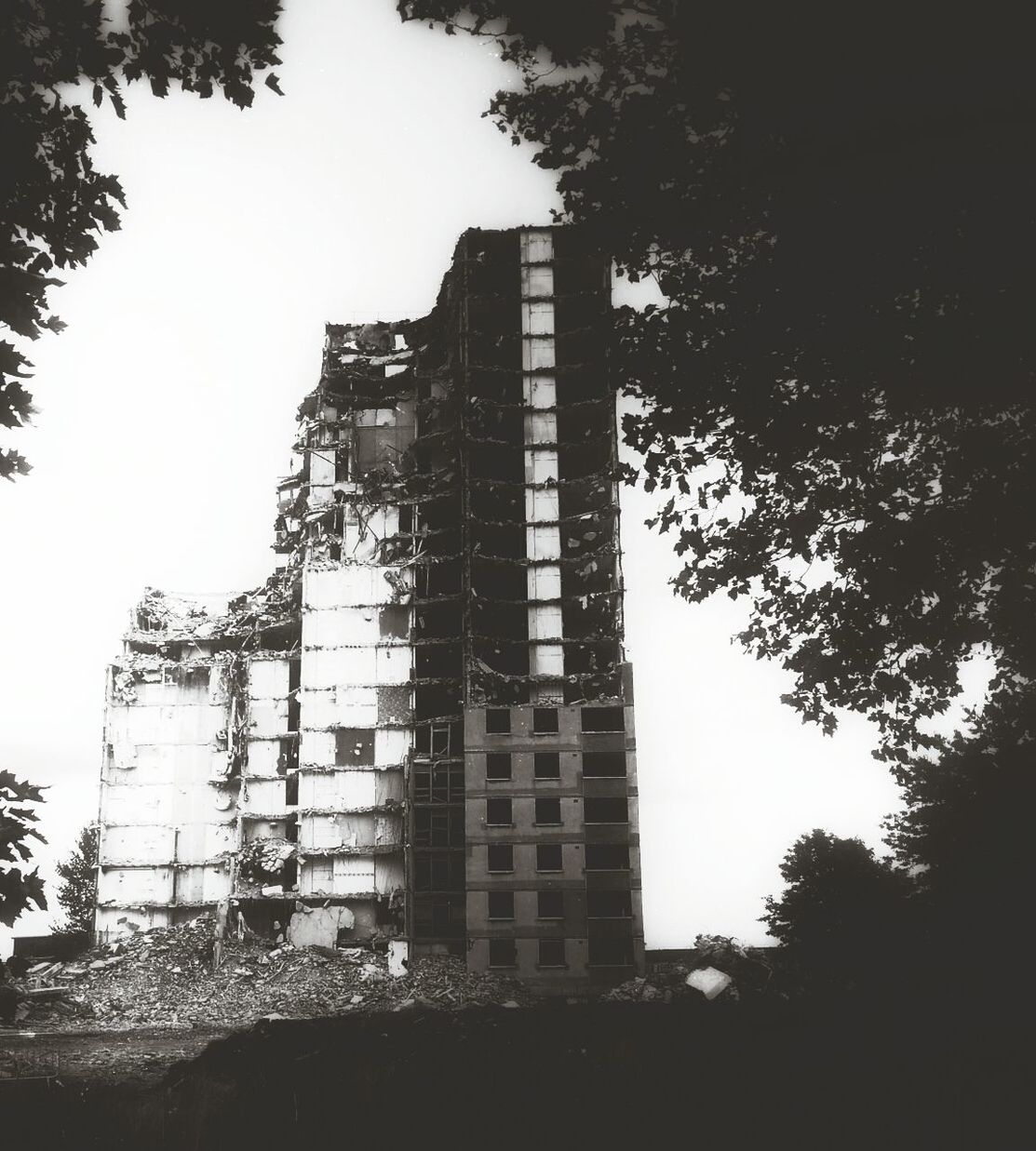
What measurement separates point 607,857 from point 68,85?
1468 inches

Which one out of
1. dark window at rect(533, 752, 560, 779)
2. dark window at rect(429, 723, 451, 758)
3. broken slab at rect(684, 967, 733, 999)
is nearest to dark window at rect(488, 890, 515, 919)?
dark window at rect(533, 752, 560, 779)

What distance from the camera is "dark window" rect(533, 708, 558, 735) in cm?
4238

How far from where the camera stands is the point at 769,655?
1126 centimetres

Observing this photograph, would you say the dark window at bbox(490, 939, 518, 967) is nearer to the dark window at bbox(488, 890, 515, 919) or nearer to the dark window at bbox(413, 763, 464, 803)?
the dark window at bbox(488, 890, 515, 919)

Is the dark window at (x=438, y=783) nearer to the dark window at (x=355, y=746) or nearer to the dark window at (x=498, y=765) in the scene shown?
the dark window at (x=498, y=765)

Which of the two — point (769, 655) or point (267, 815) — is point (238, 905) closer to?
point (267, 815)

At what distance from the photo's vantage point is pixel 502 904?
132 ft

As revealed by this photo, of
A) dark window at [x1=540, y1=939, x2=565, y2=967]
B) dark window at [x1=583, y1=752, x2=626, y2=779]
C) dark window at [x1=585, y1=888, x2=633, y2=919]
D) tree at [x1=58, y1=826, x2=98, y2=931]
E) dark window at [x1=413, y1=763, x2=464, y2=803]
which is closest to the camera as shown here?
dark window at [x1=540, y1=939, x2=565, y2=967]

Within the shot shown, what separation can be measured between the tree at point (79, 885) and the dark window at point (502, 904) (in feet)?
115

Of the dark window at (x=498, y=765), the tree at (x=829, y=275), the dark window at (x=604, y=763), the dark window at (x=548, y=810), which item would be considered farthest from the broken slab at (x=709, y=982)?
the tree at (x=829, y=275)

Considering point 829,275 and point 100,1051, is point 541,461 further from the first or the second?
point 829,275

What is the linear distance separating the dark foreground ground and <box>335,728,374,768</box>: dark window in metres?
30.0

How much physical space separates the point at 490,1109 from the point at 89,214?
1068 cm

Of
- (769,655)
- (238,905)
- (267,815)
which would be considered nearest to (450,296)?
(267,815)
